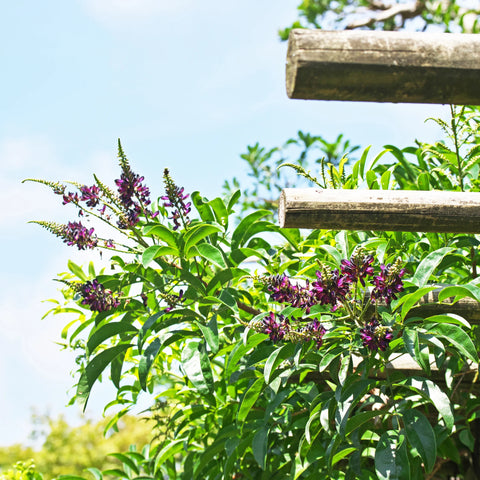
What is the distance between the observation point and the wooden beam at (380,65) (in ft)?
3.53

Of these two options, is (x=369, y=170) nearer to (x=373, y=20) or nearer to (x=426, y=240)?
(x=426, y=240)

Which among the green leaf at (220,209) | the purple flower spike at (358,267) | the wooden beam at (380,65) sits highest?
the green leaf at (220,209)

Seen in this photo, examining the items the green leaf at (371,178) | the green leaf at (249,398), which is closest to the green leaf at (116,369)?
the green leaf at (249,398)

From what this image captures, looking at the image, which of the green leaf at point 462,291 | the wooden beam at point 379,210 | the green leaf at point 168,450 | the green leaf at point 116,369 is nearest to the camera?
the wooden beam at point 379,210

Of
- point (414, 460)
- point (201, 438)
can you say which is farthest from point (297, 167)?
point (201, 438)

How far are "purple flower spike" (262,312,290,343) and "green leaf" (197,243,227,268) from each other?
0.22 m

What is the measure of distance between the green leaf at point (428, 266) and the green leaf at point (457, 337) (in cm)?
14

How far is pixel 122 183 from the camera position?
1.90 meters

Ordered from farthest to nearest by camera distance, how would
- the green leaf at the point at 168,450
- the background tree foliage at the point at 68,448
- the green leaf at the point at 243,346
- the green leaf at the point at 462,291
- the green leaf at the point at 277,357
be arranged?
the background tree foliage at the point at 68,448, the green leaf at the point at 168,450, the green leaf at the point at 243,346, the green leaf at the point at 277,357, the green leaf at the point at 462,291

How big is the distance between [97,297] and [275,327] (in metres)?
0.58

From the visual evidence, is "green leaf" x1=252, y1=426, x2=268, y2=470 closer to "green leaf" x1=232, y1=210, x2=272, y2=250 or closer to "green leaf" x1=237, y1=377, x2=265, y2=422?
"green leaf" x1=237, y1=377, x2=265, y2=422

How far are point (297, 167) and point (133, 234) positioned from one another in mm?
590

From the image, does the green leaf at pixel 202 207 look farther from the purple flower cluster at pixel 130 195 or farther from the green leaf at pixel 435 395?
the green leaf at pixel 435 395

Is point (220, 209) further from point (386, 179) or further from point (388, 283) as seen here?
point (388, 283)
